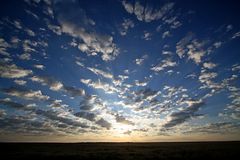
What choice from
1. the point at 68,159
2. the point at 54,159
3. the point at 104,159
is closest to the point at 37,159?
the point at 54,159

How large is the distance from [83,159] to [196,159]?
63.1ft

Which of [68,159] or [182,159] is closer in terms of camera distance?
[182,159]

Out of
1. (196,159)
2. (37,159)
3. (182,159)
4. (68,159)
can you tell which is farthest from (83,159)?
(196,159)

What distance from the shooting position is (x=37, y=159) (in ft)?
119

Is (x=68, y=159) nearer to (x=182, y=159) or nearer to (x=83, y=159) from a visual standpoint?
(x=83, y=159)

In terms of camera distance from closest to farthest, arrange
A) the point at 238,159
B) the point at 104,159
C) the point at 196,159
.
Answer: the point at 238,159
the point at 196,159
the point at 104,159

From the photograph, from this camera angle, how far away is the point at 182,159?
33.4 m

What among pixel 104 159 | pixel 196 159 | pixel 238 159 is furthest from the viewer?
pixel 104 159

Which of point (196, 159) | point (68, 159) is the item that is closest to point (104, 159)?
point (68, 159)

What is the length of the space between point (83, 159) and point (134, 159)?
901cm

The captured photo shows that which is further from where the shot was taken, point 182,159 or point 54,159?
point 54,159

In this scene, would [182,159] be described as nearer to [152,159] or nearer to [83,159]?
[152,159]

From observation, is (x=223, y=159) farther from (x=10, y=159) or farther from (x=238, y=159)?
(x=10, y=159)

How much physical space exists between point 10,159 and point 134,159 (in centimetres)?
2262
